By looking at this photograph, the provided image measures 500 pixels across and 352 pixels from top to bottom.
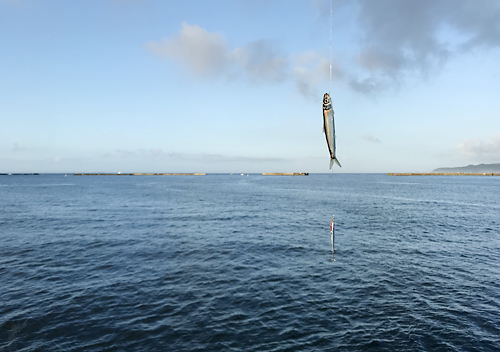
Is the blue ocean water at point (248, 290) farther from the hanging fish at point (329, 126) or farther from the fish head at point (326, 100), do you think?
the fish head at point (326, 100)

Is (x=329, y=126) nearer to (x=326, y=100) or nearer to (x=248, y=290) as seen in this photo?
(x=326, y=100)

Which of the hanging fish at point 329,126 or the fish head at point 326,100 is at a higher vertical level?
the fish head at point 326,100

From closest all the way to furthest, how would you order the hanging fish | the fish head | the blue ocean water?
the hanging fish < the fish head < the blue ocean water

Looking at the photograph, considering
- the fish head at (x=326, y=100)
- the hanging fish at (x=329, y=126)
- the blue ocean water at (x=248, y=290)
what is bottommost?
the blue ocean water at (x=248, y=290)

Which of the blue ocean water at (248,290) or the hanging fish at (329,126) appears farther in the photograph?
the blue ocean water at (248,290)

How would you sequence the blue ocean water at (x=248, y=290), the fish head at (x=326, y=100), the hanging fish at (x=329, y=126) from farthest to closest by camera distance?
the blue ocean water at (x=248, y=290), the fish head at (x=326, y=100), the hanging fish at (x=329, y=126)

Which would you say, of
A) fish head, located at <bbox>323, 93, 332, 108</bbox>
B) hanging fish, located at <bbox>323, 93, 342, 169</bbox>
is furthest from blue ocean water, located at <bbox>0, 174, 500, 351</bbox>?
fish head, located at <bbox>323, 93, 332, 108</bbox>

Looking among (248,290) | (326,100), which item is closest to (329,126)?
(326,100)

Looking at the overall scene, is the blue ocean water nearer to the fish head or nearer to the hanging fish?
the hanging fish

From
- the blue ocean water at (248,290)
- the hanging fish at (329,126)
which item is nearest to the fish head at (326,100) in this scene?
the hanging fish at (329,126)

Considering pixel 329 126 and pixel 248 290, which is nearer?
pixel 329 126

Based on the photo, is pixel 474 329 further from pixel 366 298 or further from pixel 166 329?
pixel 166 329

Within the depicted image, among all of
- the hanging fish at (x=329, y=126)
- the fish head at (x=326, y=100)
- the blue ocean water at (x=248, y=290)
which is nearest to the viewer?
the hanging fish at (x=329, y=126)

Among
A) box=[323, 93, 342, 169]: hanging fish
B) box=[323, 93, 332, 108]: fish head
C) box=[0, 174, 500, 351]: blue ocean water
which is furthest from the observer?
box=[0, 174, 500, 351]: blue ocean water
